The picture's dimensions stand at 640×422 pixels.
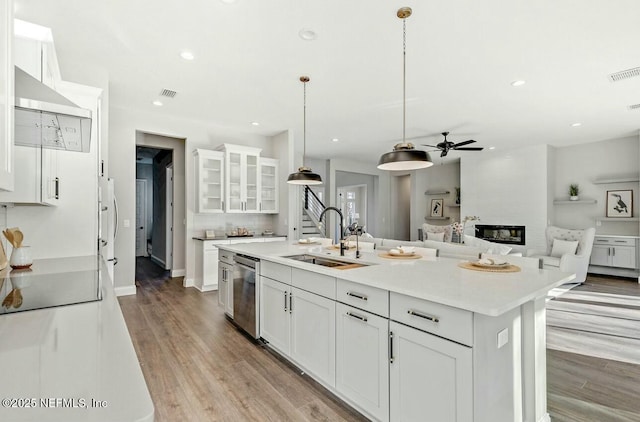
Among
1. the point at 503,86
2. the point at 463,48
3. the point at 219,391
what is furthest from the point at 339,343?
the point at 503,86

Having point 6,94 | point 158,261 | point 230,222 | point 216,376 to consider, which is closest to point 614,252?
point 230,222

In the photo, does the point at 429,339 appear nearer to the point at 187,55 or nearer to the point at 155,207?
the point at 187,55

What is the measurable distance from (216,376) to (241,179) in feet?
12.6

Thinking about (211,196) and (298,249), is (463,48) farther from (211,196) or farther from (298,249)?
(211,196)

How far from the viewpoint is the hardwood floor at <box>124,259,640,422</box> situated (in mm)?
2039

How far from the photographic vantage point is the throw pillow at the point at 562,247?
5.86 m

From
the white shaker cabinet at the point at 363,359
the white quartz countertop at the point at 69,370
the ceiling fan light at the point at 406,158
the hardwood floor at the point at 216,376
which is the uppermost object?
the ceiling fan light at the point at 406,158

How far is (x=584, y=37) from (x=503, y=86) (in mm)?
1125

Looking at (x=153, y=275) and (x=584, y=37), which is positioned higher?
(x=584, y=37)

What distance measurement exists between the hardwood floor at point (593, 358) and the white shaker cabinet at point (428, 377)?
1056mm

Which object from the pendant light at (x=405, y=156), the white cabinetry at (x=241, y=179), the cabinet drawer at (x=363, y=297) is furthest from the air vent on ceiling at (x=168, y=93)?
the cabinet drawer at (x=363, y=297)

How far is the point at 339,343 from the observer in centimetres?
208

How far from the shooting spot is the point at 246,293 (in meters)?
3.20

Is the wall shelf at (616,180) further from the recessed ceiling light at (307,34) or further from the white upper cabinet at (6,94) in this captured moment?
the white upper cabinet at (6,94)
